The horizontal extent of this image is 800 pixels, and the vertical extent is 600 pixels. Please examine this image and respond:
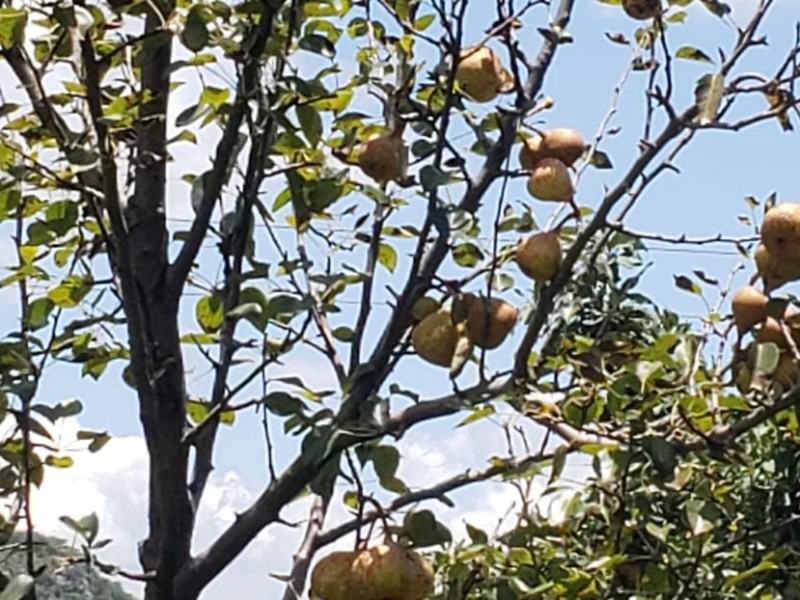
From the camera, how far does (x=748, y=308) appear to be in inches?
44.8

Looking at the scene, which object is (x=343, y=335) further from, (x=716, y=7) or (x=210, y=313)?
(x=716, y=7)

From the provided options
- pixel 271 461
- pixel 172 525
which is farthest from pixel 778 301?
pixel 172 525

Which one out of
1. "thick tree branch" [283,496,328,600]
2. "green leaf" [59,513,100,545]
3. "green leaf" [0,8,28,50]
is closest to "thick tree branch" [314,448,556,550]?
"thick tree branch" [283,496,328,600]

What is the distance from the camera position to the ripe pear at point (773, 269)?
1124 mm

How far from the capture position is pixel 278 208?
1.40 metres

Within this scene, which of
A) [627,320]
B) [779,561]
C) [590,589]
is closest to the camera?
[590,589]

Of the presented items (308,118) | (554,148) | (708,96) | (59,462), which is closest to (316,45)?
(308,118)

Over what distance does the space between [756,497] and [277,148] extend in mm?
1687

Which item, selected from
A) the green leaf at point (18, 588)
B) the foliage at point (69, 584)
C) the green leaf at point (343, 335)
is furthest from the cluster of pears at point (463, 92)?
the foliage at point (69, 584)

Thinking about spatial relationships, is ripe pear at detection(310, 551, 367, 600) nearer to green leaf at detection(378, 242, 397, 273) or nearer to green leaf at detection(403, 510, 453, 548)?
green leaf at detection(403, 510, 453, 548)

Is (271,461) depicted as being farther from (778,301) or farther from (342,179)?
(778,301)

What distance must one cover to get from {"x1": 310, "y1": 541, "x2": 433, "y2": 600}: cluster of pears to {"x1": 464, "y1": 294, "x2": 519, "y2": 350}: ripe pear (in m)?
0.17

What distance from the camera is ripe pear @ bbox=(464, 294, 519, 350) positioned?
109cm

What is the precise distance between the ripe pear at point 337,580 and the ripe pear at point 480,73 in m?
0.40
